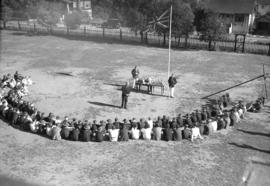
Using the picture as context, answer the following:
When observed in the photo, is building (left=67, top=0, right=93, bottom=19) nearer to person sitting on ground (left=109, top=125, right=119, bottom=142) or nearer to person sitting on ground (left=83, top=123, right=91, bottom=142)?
person sitting on ground (left=83, top=123, right=91, bottom=142)

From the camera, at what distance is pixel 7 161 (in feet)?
50.5

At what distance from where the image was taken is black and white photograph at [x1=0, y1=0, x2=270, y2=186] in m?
14.9

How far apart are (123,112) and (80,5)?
2353 inches

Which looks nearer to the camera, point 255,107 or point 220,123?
point 220,123

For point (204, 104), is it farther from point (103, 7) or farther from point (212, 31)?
point (103, 7)

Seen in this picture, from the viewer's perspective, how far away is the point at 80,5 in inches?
3007

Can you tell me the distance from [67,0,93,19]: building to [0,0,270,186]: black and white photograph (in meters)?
30.0

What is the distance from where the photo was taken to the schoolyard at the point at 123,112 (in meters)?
14.6

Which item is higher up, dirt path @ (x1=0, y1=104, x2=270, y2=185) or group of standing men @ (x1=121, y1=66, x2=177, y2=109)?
group of standing men @ (x1=121, y1=66, x2=177, y2=109)

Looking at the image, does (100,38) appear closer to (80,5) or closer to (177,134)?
(80,5)

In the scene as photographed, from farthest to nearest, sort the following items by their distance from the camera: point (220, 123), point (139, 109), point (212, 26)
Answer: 1. point (212, 26)
2. point (139, 109)
3. point (220, 123)

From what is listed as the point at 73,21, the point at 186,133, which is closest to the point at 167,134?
the point at 186,133

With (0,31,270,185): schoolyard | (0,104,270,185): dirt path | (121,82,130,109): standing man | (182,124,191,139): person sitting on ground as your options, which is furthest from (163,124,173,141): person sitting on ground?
A: (121,82,130,109): standing man

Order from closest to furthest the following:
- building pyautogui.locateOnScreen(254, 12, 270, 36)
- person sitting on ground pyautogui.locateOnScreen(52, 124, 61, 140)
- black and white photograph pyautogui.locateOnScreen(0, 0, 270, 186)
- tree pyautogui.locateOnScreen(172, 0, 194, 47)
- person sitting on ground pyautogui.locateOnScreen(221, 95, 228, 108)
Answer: black and white photograph pyautogui.locateOnScreen(0, 0, 270, 186) < person sitting on ground pyautogui.locateOnScreen(52, 124, 61, 140) < person sitting on ground pyautogui.locateOnScreen(221, 95, 228, 108) < tree pyautogui.locateOnScreen(172, 0, 194, 47) < building pyautogui.locateOnScreen(254, 12, 270, 36)
